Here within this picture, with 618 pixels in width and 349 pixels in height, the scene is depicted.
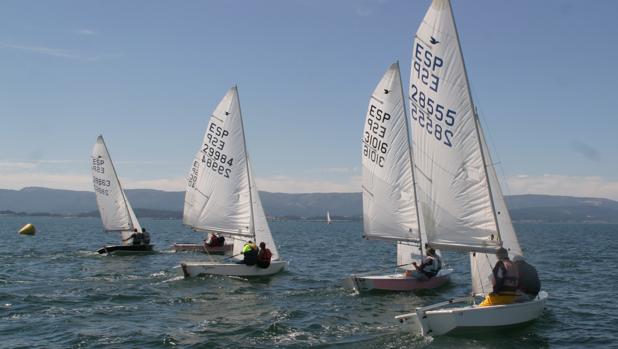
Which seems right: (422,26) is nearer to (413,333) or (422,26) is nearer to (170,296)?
(413,333)

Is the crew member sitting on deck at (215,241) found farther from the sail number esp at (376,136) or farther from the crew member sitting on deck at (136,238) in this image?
the sail number esp at (376,136)

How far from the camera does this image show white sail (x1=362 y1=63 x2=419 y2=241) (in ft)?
69.3

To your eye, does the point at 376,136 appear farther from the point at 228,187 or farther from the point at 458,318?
the point at 458,318

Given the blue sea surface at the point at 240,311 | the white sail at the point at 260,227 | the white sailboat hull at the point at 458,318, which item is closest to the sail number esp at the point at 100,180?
the blue sea surface at the point at 240,311

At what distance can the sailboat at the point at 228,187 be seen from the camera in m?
26.1

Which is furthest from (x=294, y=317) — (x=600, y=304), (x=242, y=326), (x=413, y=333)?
(x=600, y=304)

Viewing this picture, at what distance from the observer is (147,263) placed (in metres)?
30.5

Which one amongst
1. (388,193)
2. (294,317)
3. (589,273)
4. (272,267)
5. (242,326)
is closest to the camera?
(242,326)

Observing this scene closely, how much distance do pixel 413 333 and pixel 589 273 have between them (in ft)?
59.1

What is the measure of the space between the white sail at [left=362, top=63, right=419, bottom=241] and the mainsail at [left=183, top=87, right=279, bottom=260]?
6.01 meters

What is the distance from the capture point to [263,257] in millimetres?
24031

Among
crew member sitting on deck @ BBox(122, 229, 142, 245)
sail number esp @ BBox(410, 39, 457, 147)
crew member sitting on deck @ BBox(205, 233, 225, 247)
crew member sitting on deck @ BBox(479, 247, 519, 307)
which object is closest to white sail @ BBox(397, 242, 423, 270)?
sail number esp @ BBox(410, 39, 457, 147)

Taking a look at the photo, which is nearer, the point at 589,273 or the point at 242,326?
the point at 242,326

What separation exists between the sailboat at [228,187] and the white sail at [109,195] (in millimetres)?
10037
